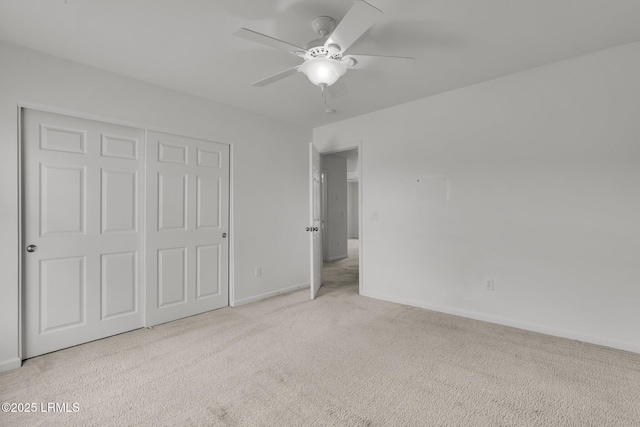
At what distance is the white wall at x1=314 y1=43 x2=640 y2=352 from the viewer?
247 cm

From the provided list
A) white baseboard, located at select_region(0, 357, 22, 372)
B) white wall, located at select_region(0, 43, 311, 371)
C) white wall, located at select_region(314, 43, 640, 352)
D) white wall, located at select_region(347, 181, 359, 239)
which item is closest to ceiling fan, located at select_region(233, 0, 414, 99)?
white wall, located at select_region(0, 43, 311, 371)

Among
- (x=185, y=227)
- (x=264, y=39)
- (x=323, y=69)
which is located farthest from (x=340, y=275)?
(x=264, y=39)

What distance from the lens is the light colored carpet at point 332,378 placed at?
5.62ft

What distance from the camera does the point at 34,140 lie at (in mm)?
2432

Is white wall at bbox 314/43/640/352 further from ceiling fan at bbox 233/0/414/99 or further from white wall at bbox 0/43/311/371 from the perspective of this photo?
ceiling fan at bbox 233/0/414/99

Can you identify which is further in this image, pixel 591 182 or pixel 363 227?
pixel 363 227

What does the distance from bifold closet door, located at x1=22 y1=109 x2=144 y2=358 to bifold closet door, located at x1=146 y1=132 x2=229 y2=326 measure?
0.40 ft


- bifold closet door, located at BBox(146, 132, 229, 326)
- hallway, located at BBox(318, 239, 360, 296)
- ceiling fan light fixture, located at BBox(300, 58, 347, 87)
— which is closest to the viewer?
ceiling fan light fixture, located at BBox(300, 58, 347, 87)

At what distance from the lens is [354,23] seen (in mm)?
1623

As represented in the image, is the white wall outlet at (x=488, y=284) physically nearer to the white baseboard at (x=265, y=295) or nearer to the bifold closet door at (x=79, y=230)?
the white baseboard at (x=265, y=295)

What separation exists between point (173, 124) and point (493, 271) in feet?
11.9

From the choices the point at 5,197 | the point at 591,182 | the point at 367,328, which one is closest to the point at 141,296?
the point at 5,197

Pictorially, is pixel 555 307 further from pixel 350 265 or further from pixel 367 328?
pixel 350 265

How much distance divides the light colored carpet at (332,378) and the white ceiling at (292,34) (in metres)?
2.29
